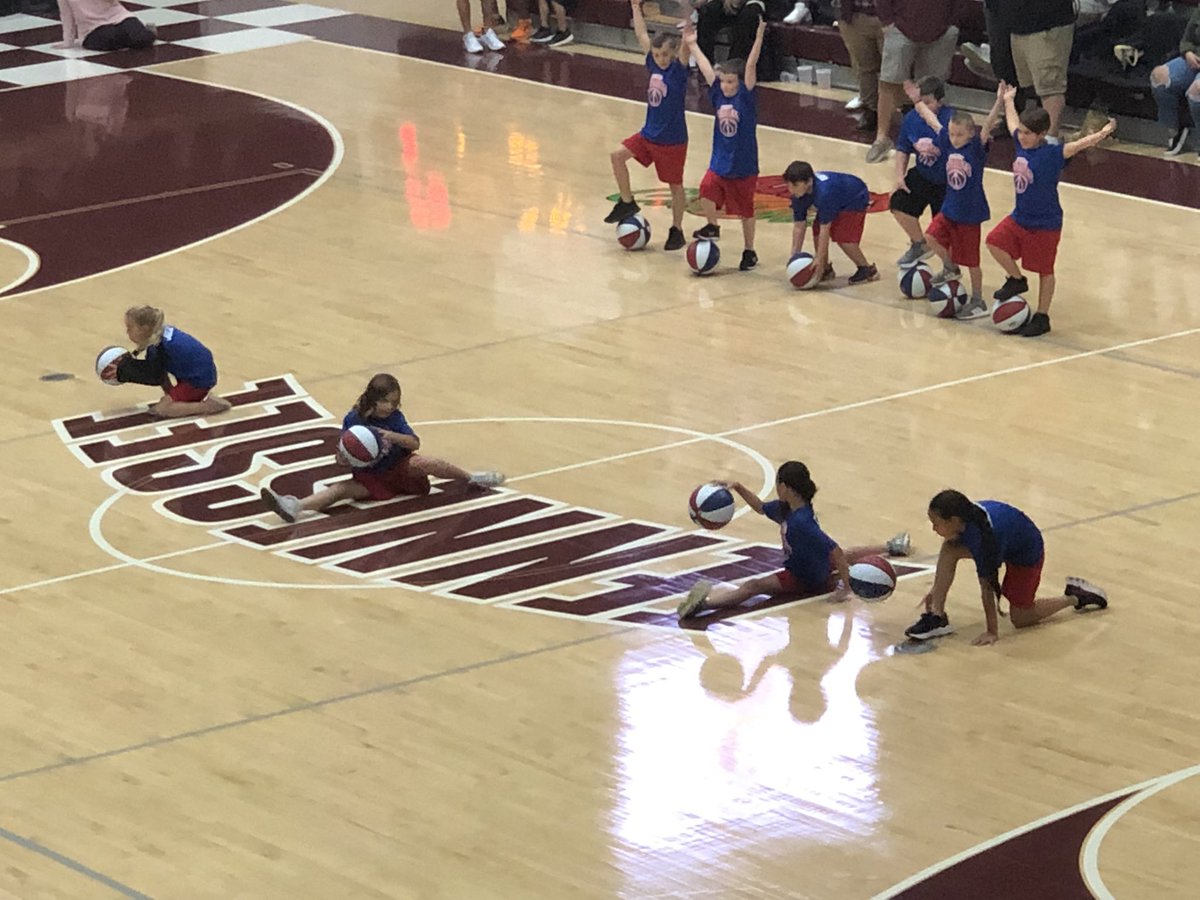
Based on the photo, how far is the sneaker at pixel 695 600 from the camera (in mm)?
9047

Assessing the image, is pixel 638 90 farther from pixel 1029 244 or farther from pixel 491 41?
pixel 1029 244

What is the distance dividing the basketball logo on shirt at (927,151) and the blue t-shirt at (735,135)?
122cm

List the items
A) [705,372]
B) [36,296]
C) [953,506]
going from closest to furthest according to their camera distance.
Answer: [953,506]
[705,372]
[36,296]

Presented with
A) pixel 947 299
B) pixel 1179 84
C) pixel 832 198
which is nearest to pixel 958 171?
pixel 947 299

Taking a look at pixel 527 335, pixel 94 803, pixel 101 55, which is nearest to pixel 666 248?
pixel 527 335

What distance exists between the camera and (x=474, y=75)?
21000mm

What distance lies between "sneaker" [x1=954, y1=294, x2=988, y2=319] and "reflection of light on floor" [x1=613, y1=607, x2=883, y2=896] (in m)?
4.65

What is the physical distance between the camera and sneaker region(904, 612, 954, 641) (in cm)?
871

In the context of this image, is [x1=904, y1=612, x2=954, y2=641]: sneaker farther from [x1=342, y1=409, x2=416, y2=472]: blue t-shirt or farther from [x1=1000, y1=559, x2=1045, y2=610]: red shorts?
[x1=342, y1=409, x2=416, y2=472]: blue t-shirt

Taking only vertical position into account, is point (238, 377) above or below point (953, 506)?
below

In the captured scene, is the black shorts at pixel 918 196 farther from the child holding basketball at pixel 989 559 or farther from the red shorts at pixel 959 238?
the child holding basketball at pixel 989 559

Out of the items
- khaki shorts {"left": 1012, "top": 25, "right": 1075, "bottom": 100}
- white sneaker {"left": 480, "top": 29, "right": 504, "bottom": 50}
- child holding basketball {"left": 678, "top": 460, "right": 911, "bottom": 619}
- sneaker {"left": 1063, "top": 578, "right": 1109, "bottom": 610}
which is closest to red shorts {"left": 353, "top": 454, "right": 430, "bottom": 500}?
child holding basketball {"left": 678, "top": 460, "right": 911, "bottom": 619}

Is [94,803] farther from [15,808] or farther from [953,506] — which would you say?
[953,506]

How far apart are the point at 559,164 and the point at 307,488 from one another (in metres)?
7.21
